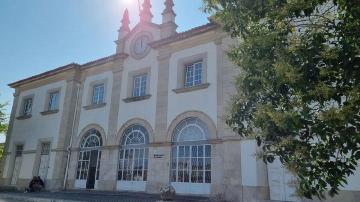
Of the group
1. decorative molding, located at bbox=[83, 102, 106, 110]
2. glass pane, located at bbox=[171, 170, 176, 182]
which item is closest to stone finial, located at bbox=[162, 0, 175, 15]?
decorative molding, located at bbox=[83, 102, 106, 110]

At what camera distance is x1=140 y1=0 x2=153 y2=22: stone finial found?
60.3ft

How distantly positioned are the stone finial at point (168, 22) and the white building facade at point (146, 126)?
6 cm

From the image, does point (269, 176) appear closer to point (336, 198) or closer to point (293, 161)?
point (336, 198)

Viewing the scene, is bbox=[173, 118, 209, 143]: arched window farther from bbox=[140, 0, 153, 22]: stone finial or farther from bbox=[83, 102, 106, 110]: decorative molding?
bbox=[140, 0, 153, 22]: stone finial

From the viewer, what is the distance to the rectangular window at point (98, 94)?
19125 millimetres

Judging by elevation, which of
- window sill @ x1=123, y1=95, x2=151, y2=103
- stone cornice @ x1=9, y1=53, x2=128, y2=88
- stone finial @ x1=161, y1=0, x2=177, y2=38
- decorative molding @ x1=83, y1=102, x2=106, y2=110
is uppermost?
stone finial @ x1=161, y1=0, x2=177, y2=38

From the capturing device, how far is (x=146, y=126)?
15938mm

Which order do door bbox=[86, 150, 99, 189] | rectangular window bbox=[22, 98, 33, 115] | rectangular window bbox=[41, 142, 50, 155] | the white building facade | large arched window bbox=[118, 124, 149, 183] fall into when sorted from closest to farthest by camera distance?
the white building facade → large arched window bbox=[118, 124, 149, 183] → door bbox=[86, 150, 99, 189] → rectangular window bbox=[41, 142, 50, 155] → rectangular window bbox=[22, 98, 33, 115]

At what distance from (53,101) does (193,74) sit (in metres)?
11.2

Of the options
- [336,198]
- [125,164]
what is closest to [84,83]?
[125,164]

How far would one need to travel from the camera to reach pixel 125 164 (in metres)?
16.3

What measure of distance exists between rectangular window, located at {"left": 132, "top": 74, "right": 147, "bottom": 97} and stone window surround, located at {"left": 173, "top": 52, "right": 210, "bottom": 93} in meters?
2.47

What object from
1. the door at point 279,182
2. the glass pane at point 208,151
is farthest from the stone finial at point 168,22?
the door at point 279,182

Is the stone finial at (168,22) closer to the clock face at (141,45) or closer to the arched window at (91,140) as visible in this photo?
the clock face at (141,45)
